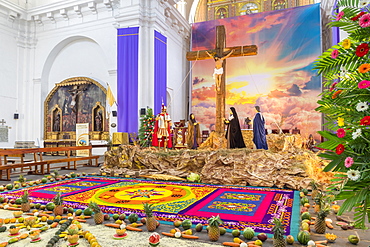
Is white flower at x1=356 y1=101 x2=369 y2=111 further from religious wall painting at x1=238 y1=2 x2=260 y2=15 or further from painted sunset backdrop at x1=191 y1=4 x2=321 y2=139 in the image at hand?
religious wall painting at x1=238 y1=2 x2=260 y2=15

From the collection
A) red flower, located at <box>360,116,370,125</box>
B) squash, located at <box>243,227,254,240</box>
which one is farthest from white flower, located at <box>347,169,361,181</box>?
squash, located at <box>243,227,254,240</box>

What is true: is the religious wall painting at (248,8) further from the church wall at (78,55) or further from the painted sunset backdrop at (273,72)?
the church wall at (78,55)

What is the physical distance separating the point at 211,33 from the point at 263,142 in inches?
480

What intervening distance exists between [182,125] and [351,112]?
11.4m

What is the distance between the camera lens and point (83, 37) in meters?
16.2

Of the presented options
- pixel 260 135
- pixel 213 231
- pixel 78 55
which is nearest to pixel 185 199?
pixel 213 231

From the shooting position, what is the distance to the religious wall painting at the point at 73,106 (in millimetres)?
15516

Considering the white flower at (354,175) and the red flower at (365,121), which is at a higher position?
the red flower at (365,121)

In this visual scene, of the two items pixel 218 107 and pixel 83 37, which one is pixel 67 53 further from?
pixel 218 107

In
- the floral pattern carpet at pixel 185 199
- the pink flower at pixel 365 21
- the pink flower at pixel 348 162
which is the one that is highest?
the pink flower at pixel 365 21

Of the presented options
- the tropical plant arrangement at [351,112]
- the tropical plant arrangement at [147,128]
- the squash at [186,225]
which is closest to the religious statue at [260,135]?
the tropical plant arrangement at [147,128]

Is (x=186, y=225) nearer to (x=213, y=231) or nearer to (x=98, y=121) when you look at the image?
(x=213, y=231)

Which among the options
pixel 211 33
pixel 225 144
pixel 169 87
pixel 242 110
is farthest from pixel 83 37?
pixel 225 144

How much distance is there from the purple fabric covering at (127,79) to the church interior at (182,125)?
2.7 inches
